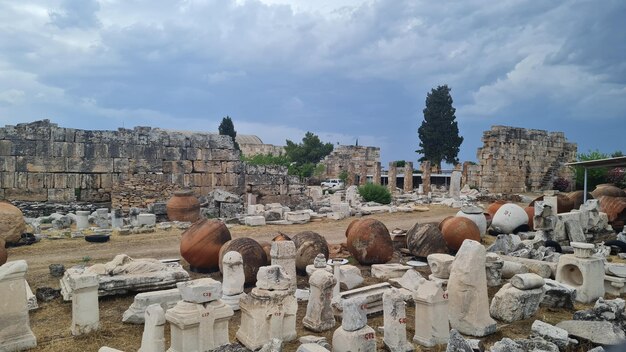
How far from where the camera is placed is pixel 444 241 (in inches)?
360

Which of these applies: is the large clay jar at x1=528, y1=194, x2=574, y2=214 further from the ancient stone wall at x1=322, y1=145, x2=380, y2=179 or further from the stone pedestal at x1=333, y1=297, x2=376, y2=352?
the ancient stone wall at x1=322, y1=145, x2=380, y2=179

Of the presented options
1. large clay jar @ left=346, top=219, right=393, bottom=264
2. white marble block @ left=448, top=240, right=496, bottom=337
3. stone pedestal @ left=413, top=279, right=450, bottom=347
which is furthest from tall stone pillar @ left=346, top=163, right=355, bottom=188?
stone pedestal @ left=413, top=279, right=450, bottom=347

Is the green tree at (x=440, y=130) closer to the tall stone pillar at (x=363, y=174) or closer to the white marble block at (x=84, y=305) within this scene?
the tall stone pillar at (x=363, y=174)

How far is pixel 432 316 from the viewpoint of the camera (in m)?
5.02

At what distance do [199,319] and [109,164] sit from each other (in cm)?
1420

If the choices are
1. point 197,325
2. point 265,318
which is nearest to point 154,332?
point 197,325

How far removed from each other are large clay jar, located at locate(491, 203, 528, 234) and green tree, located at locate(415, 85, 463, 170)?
31017mm

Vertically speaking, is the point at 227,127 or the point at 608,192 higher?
the point at 227,127

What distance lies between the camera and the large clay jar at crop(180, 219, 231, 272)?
7977 mm

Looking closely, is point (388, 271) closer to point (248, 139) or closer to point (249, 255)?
point (249, 255)

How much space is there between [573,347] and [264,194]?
49.3 ft

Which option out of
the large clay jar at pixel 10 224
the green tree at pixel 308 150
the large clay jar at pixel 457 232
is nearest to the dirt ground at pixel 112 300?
the large clay jar at pixel 10 224

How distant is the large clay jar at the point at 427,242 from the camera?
29.7 feet

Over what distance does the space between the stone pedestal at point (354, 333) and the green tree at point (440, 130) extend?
40112mm
